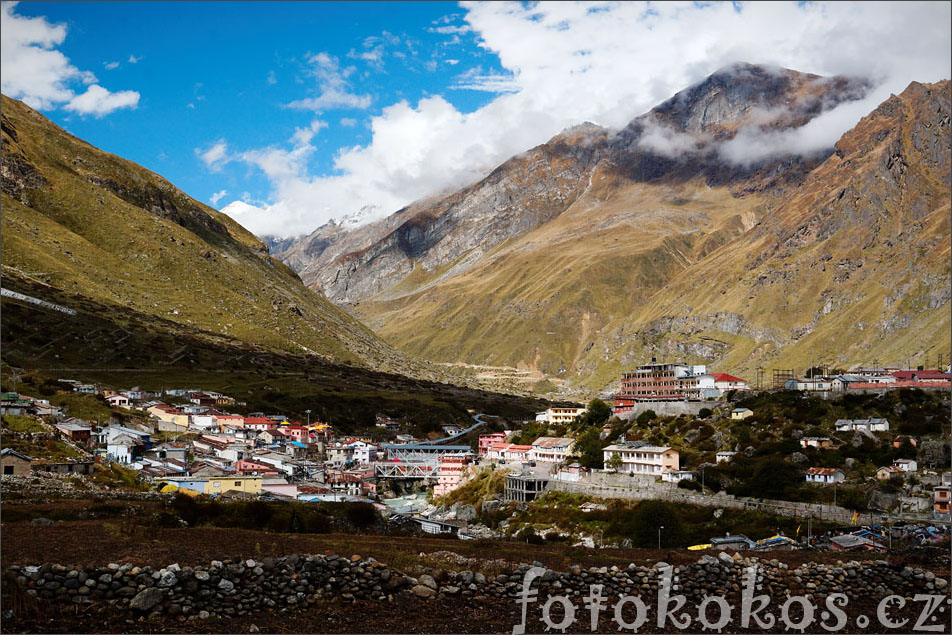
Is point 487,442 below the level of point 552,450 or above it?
below

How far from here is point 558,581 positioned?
20.5 metres

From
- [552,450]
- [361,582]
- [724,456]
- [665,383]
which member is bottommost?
[552,450]

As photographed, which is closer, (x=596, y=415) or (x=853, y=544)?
(x=853, y=544)

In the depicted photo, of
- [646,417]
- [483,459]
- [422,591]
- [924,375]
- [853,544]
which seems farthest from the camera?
[924,375]

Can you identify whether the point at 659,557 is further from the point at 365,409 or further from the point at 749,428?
the point at 365,409

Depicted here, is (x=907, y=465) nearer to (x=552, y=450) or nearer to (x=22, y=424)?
(x=552, y=450)

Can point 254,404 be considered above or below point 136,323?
below

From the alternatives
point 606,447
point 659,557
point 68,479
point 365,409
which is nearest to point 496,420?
point 365,409

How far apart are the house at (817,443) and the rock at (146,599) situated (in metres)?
73.3

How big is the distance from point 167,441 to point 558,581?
271 ft

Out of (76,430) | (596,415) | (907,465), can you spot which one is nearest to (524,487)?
(596,415)

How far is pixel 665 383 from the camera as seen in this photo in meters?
141

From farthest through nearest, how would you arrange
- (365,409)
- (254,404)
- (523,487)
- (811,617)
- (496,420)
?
(496,420), (365,409), (254,404), (523,487), (811,617)

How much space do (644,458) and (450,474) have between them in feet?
102
